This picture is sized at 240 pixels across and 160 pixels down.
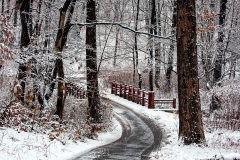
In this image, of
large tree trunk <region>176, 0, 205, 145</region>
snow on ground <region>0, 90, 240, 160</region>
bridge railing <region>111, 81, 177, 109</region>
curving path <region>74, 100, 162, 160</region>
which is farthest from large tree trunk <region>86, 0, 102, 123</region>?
bridge railing <region>111, 81, 177, 109</region>

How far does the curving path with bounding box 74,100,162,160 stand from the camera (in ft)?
29.2

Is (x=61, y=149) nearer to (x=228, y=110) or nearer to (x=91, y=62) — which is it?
(x=91, y=62)

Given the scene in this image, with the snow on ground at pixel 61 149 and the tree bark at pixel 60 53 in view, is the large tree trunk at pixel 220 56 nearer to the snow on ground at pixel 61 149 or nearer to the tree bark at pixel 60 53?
the snow on ground at pixel 61 149

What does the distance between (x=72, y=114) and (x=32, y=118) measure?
116 inches

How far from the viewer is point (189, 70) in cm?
899

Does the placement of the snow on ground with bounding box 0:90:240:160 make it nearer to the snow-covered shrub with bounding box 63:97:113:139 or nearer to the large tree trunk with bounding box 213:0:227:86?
the snow-covered shrub with bounding box 63:97:113:139

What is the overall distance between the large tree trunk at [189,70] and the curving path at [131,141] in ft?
5.32

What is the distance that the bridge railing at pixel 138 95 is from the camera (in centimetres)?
1956

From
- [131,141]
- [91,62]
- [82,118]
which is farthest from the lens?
[91,62]

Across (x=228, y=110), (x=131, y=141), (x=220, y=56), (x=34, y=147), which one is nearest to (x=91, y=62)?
(x=131, y=141)

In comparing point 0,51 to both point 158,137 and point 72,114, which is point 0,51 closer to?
point 72,114

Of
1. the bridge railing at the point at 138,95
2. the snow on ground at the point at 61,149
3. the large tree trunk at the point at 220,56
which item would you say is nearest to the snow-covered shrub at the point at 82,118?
the snow on ground at the point at 61,149

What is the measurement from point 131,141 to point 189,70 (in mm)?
4199

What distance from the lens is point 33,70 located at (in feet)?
34.4
